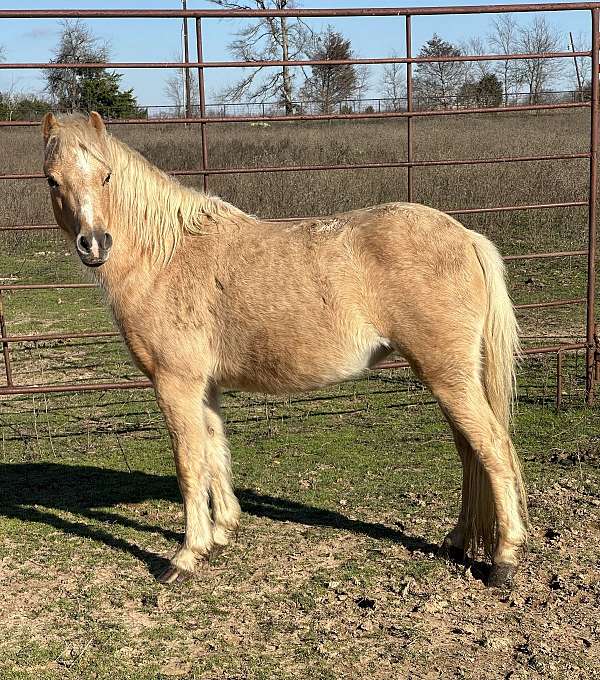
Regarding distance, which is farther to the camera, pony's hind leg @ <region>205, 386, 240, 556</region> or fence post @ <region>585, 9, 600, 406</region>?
fence post @ <region>585, 9, 600, 406</region>

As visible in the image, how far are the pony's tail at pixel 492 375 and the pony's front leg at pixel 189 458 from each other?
1.30 meters

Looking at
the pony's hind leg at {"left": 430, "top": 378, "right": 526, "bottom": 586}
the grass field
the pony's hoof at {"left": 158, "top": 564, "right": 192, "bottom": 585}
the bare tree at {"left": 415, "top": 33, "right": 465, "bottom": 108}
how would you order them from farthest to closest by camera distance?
the bare tree at {"left": 415, "top": 33, "right": 465, "bottom": 108}, the pony's hoof at {"left": 158, "top": 564, "right": 192, "bottom": 585}, the pony's hind leg at {"left": 430, "top": 378, "right": 526, "bottom": 586}, the grass field

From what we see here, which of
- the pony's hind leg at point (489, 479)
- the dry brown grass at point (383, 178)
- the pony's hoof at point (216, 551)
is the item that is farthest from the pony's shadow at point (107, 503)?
the dry brown grass at point (383, 178)

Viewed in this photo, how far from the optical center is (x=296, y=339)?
365 centimetres

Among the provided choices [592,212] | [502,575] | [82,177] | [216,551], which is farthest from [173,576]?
[592,212]

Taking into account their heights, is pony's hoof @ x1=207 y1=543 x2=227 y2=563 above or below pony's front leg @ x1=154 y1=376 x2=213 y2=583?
below

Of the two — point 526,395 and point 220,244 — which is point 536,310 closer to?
point 526,395

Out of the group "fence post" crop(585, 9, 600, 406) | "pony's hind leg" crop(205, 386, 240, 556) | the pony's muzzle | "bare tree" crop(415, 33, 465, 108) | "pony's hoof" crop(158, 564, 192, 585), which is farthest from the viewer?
"bare tree" crop(415, 33, 465, 108)

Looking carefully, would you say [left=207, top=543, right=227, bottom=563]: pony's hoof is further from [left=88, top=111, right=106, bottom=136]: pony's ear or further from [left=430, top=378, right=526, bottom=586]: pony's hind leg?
[left=88, top=111, right=106, bottom=136]: pony's ear

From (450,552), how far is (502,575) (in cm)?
35

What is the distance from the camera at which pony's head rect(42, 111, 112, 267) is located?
3.45m

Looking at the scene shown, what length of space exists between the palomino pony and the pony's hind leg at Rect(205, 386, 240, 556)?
15 cm

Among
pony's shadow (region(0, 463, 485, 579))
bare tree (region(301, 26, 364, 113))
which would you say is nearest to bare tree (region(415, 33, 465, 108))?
bare tree (region(301, 26, 364, 113))

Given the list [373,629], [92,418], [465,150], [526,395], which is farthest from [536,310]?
[465,150]
